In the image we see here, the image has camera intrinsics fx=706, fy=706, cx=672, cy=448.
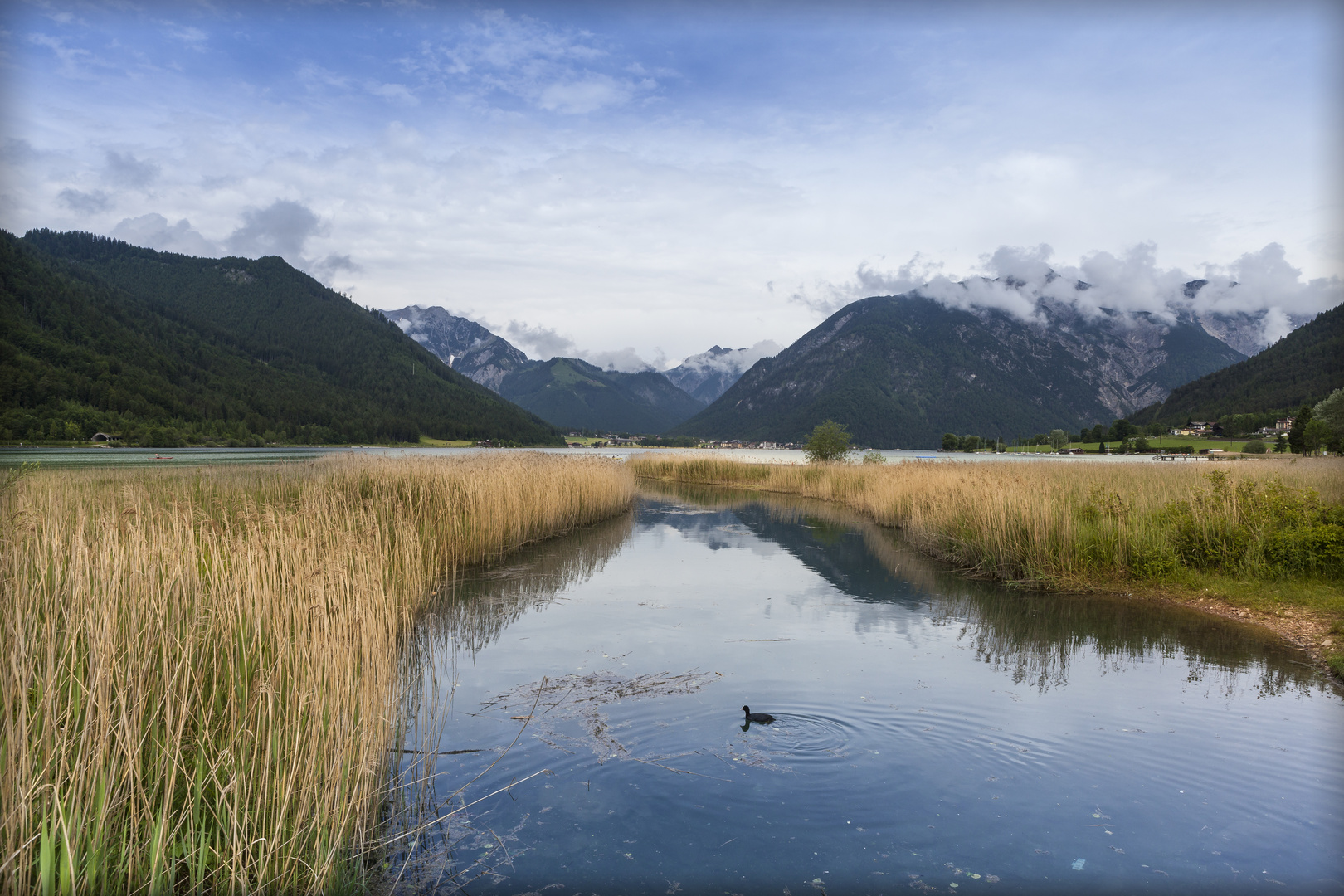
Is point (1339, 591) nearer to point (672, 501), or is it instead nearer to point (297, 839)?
point (297, 839)

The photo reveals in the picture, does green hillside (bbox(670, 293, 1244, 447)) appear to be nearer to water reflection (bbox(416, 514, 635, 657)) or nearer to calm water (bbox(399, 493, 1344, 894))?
water reflection (bbox(416, 514, 635, 657))

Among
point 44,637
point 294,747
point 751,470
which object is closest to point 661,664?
point 294,747

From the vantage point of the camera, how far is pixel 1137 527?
505 inches

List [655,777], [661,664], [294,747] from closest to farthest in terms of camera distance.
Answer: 1. [294,747]
2. [655,777]
3. [661,664]

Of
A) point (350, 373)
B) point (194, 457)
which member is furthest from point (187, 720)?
point (350, 373)

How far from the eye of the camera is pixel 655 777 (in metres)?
5.22

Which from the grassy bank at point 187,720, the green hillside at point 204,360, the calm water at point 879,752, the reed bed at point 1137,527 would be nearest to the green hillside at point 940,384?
the green hillside at point 204,360

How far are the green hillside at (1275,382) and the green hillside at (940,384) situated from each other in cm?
5205

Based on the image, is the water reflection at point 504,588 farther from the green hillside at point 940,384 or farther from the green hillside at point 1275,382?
the green hillside at point 940,384

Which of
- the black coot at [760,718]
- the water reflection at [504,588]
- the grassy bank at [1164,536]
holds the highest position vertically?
the grassy bank at [1164,536]

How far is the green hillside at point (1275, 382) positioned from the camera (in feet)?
227

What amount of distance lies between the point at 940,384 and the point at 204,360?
148 m

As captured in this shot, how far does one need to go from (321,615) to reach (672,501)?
26.4m

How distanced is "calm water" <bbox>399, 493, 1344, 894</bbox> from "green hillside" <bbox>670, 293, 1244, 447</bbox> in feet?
456
